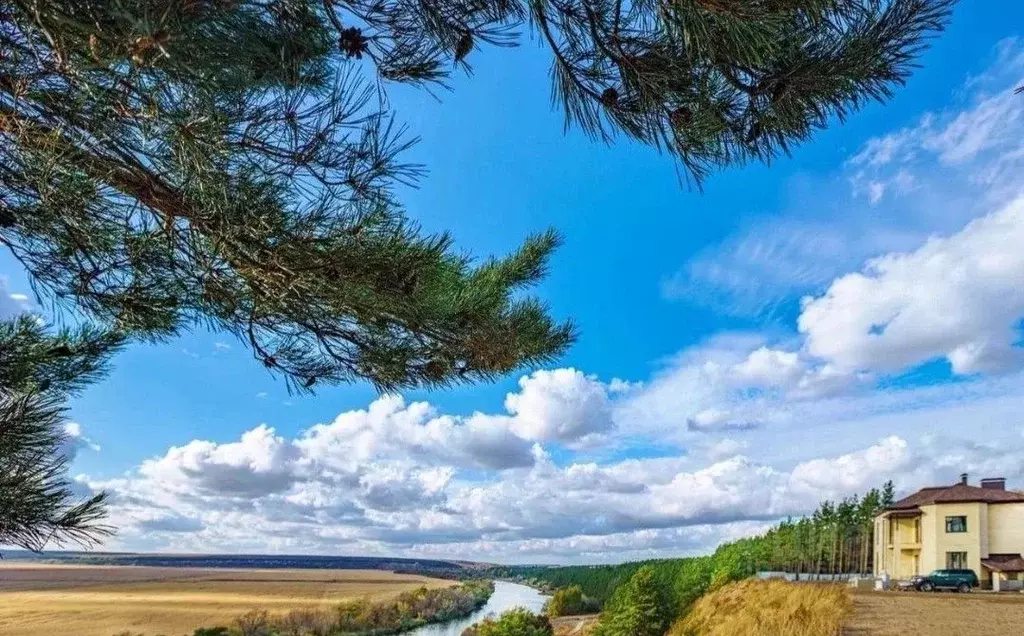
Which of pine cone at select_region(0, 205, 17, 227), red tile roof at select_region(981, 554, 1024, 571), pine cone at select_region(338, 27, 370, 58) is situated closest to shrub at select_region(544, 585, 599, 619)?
red tile roof at select_region(981, 554, 1024, 571)

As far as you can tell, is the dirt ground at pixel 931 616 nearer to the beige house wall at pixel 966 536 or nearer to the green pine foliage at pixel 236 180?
the green pine foliage at pixel 236 180

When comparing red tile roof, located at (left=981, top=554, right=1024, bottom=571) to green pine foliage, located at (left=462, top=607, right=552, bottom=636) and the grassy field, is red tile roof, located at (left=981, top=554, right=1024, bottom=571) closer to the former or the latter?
green pine foliage, located at (left=462, top=607, right=552, bottom=636)

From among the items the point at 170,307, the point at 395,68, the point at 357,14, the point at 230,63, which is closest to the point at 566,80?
the point at 395,68

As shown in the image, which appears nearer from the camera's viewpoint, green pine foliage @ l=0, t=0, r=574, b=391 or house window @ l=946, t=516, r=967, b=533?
green pine foliage @ l=0, t=0, r=574, b=391

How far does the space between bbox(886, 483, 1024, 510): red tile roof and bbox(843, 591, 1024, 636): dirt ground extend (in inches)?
331

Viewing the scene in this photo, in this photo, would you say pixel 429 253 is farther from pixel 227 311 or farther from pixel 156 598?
pixel 156 598

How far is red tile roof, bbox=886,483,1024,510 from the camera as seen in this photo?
52.5ft

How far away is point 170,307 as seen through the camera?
267cm

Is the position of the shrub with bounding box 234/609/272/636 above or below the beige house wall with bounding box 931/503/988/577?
below

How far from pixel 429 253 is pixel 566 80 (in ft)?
2.10

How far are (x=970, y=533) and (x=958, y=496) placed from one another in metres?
0.85

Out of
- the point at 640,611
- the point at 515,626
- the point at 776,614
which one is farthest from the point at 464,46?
the point at 515,626

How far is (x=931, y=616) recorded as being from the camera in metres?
6.64

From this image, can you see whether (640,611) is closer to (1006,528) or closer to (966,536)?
(966,536)
